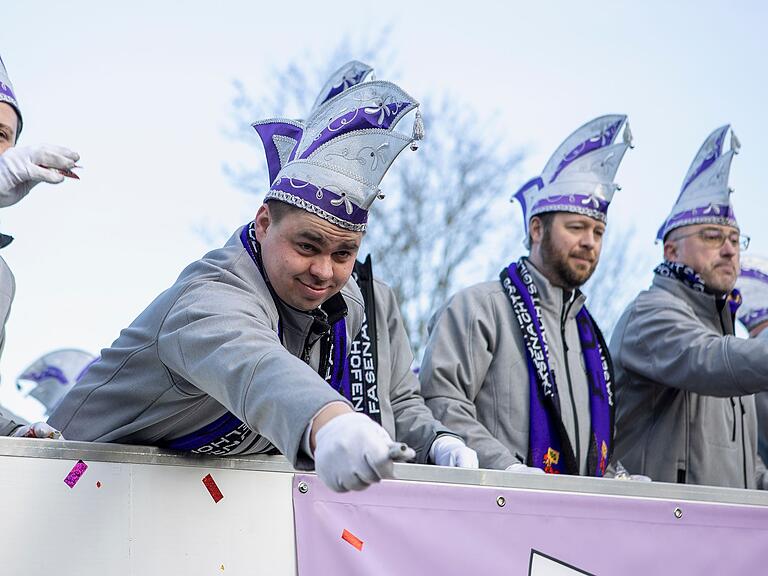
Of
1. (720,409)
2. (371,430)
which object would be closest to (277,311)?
(371,430)

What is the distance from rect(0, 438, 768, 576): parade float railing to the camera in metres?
2.64

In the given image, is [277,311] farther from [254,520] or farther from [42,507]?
[42,507]

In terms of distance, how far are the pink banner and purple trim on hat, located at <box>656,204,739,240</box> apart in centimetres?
201

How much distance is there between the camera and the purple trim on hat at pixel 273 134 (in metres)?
3.37

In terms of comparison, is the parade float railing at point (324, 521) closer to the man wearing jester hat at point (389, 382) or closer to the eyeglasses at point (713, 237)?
the man wearing jester hat at point (389, 382)

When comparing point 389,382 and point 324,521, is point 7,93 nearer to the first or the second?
point 389,382

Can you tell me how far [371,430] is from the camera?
2002 millimetres

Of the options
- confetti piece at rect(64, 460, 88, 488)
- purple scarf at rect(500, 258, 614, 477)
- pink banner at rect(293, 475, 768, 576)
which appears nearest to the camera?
confetti piece at rect(64, 460, 88, 488)

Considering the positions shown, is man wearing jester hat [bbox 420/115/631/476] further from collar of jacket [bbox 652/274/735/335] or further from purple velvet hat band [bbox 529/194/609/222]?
collar of jacket [bbox 652/274/735/335]

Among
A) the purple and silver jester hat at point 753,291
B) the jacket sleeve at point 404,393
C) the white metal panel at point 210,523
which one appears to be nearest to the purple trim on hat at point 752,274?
the purple and silver jester hat at point 753,291

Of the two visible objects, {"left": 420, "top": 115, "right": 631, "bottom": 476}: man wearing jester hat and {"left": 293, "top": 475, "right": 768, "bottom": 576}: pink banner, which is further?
{"left": 420, "top": 115, "right": 631, "bottom": 476}: man wearing jester hat

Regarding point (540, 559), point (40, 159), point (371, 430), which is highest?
point (40, 159)

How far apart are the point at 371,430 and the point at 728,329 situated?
3579 mm

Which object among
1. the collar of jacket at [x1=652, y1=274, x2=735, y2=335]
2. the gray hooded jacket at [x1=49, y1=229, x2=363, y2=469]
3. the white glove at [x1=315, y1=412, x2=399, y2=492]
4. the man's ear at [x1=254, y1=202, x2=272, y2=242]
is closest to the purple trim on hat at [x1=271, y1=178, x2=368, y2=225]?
the man's ear at [x1=254, y1=202, x2=272, y2=242]
